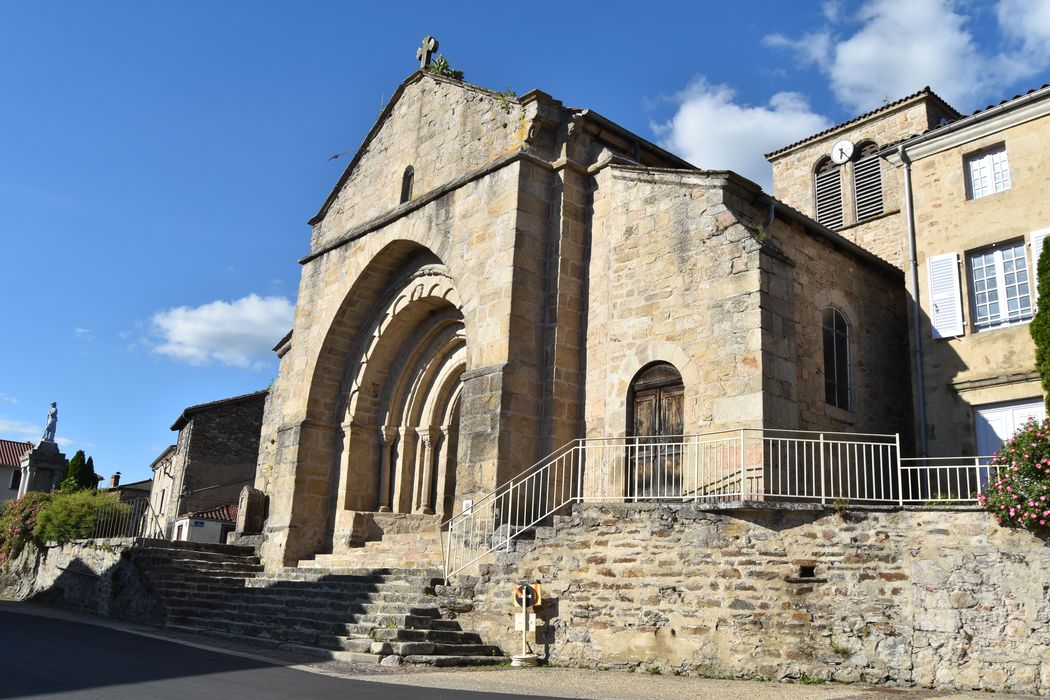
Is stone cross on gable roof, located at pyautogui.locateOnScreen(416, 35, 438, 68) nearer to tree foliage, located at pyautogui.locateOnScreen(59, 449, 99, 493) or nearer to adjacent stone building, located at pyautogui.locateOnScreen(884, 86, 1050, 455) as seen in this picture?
adjacent stone building, located at pyautogui.locateOnScreen(884, 86, 1050, 455)

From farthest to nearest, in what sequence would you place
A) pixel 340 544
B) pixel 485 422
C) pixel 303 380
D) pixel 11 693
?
pixel 303 380
pixel 340 544
pixel 485 422
pixel 11 693

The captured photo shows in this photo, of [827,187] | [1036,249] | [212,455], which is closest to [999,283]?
[1036,249]

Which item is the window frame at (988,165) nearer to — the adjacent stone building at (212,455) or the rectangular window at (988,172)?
the rectangular window at (988,172)

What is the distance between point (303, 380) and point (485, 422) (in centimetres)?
684

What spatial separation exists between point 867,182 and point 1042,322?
10.2m

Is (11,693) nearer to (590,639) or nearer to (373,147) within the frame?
(590,639)

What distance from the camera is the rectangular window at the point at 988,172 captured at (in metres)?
13.9

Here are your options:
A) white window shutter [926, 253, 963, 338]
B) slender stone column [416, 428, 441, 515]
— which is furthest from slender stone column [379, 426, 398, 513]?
white window shutter [926, 253, 963, 338]

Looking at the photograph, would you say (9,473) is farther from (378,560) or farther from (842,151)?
(842,151)

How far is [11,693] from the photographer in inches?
287

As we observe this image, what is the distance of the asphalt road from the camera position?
7.57 metres

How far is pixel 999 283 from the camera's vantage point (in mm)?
13648

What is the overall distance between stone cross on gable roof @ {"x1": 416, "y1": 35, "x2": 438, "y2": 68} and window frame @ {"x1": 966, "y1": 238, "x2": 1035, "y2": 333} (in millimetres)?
11218

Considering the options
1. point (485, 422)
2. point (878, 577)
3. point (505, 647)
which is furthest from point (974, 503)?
point (485, 422)
